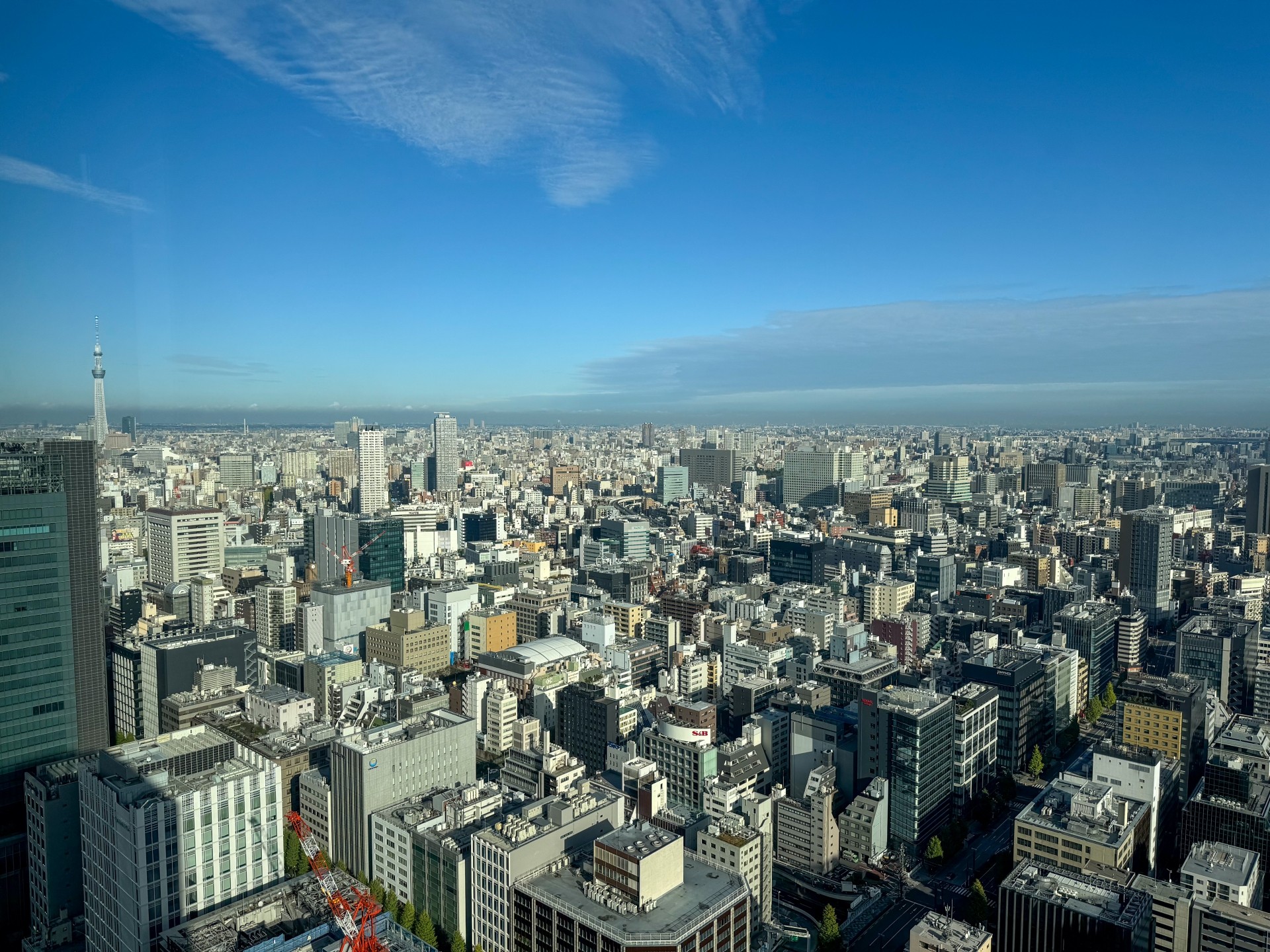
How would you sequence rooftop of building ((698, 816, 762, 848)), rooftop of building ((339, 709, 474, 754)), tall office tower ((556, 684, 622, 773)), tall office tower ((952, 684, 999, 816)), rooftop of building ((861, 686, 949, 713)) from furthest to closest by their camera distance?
1. tall office tower ((556, 684, 622, 773))
2. tall office tower ((952, 684, 999, 816))
3. rooftop of building ((861, 686, 949, 713))
4. rooftop of building ((339, 709, 474, 754))
5. rooftop of building ((698, 816, 762, 848))

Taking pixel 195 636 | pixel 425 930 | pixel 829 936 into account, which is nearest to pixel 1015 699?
pixel 829 936

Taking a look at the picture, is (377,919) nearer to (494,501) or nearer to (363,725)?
(363,725)

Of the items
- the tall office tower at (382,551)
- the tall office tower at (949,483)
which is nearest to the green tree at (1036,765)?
the tall office tower at (382,551)

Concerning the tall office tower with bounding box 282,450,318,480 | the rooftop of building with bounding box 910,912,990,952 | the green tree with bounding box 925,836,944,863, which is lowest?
the green tree with bounding box 925,836,944,863

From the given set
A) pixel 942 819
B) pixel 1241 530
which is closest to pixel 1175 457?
pixel 1241 530

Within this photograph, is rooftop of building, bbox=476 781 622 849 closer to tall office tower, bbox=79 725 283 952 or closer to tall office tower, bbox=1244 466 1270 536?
tall office tower, bbox=79 725 283 952

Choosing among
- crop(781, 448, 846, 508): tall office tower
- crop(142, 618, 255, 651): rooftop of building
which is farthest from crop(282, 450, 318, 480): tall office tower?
crop(781, 448, 846, 508): tall office tower
